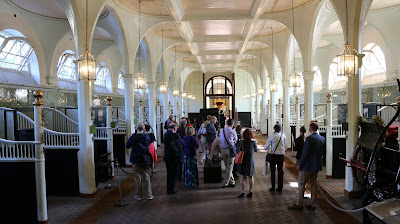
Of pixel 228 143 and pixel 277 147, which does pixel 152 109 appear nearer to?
pixel 228 143

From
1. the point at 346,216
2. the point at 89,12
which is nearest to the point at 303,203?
the point at 346,216

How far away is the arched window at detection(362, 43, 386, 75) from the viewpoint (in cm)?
1529

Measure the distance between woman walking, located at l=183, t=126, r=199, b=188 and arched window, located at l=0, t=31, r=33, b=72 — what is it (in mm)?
8943

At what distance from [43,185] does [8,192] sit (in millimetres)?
781

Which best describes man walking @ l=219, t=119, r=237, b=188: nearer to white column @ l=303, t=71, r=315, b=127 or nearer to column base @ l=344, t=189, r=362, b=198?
column base @ l=344, t=189, r=362, b=198

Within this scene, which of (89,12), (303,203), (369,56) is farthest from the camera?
(369,56)

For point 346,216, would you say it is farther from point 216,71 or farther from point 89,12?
point 216,71

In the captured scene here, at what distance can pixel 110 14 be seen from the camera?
1130cm

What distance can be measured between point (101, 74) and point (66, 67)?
5.11 metres

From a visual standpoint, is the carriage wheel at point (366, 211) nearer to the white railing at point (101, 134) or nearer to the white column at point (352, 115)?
the white column at point (352, 115)

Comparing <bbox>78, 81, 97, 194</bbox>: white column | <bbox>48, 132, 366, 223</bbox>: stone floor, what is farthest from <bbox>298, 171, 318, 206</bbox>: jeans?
<bbox>78, 81, 97, 194</bbox>: white column

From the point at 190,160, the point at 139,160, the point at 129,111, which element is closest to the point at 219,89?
the point at 129,111

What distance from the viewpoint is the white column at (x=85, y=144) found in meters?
7.51

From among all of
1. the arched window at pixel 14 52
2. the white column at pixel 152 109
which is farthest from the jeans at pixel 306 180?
the arched window at pixel 14 52
